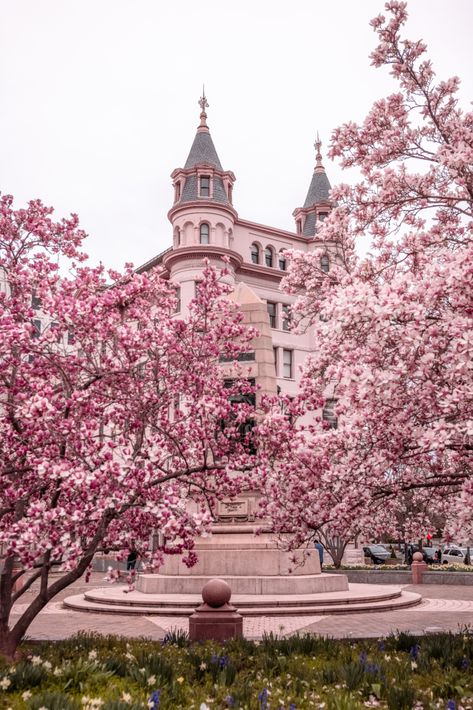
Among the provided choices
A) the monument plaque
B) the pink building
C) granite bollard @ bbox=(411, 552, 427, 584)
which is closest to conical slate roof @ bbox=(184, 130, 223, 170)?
the pink building

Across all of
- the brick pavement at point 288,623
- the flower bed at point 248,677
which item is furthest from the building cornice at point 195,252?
the flower bed at point 248,677

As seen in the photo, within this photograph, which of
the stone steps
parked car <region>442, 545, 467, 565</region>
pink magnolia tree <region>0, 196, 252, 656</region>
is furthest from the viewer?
parked car <region>442, 545, 467, 565</region>

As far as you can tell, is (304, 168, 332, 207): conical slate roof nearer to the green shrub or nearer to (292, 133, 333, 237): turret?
(292, 133, 333, 237): turret

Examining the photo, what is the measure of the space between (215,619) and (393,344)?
195 inches

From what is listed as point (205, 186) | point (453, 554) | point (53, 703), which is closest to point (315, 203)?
point (205, 186)

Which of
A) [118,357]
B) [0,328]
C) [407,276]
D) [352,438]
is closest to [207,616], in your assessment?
[352,438]

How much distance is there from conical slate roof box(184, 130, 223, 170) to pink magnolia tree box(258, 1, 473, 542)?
38758 millimetres

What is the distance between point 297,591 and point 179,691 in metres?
11.0

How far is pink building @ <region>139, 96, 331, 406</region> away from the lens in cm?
4691

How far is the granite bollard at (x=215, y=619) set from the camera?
32.1 feet

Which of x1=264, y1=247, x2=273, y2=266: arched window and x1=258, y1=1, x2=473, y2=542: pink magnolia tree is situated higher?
x1=264, y1=247, x2=273, y2=266: arched window

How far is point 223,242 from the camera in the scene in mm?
48594

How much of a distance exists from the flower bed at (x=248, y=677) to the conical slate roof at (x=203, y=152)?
45145mm

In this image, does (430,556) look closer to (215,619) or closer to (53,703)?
(215,619)
